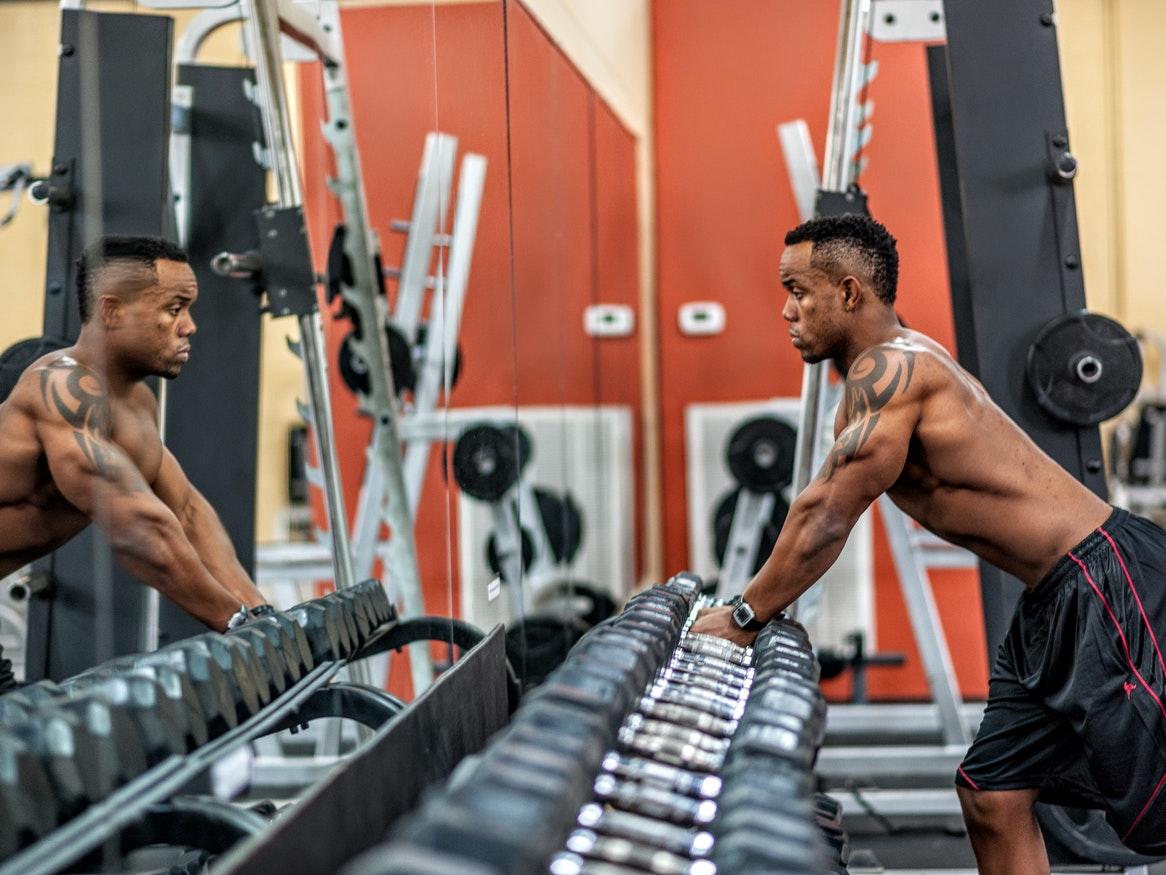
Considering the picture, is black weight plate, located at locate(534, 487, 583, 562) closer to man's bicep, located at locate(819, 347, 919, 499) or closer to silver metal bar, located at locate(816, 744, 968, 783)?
silver metal bar, located at locate(816, 744, 968, 783)

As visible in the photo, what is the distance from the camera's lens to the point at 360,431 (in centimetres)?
491

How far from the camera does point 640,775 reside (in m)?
1.24

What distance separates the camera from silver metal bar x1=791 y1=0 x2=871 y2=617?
9.58 feet

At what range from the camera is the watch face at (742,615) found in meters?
2.05

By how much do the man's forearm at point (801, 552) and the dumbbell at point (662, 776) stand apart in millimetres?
850

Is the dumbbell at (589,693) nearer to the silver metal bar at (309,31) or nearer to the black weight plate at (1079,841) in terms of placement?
the black weight plate at (1079,841)

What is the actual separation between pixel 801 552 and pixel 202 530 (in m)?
1.11

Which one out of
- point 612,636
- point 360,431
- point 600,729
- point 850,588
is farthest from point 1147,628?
point 360,431

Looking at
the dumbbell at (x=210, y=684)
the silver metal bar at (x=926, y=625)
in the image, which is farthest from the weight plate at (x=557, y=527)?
the dumbbell at (x=210, y=684)

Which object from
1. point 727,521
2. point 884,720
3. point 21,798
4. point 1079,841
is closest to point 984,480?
point 1079,841

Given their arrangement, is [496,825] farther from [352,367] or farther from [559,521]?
[559,521]

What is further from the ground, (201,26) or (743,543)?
(201,26)

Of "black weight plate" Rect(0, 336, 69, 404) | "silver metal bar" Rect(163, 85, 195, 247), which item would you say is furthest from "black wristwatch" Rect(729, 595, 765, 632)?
"silver metal bar" Rect(163, 85, 195, 247)

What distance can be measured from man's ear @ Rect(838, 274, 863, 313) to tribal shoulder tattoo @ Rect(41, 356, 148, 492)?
1.29 metres
